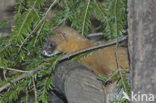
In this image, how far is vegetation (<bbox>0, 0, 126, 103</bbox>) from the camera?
240 centimetres

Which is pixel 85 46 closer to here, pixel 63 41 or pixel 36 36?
pixel 63 41

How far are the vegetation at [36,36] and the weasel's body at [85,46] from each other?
0.13 m

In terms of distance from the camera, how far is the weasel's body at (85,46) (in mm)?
3098

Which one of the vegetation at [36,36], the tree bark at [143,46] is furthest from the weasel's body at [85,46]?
the tree bark at [143,46]

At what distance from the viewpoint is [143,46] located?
71.4 inches

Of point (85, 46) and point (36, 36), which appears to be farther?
point (85, 46)

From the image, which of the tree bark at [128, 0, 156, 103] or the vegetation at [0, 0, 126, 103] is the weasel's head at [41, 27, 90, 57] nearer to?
the vegetation at [0, 0, 126, 103]

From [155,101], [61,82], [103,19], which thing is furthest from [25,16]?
[155,101]

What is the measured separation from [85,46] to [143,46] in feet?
4.63

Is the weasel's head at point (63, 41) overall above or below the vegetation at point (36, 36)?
below

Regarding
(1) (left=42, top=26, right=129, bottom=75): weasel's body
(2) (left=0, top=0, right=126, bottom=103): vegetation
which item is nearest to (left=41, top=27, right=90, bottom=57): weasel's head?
(1) (left=42, top=26, right=129, bottom=75): weasel's body

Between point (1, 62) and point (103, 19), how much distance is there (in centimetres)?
108

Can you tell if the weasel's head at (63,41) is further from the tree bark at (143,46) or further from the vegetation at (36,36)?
the tree bark at (143,46)

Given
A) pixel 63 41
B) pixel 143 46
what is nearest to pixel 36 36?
pixel 63 41
